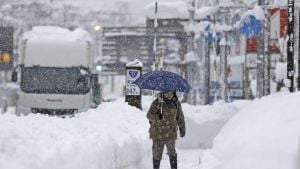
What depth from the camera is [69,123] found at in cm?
1184

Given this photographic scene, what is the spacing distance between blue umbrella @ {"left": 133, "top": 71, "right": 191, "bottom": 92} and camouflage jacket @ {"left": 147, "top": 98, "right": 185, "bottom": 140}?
8.7 inches

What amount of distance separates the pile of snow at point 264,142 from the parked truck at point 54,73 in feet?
45.7

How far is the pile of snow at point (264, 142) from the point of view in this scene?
6.54 meters

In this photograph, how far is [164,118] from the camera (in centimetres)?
1155

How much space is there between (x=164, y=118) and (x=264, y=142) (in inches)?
183

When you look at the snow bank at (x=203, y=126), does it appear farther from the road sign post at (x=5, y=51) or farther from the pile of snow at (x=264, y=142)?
the pile of snow at (x=264, y=142)

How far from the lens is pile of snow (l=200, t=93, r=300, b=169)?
6543 mm

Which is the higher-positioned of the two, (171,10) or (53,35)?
(171,10)

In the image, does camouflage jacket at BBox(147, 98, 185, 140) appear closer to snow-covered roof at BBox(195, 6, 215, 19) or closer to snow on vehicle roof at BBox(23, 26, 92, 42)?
snow on vehicle roof at BBox(23, 26, 92, 42)

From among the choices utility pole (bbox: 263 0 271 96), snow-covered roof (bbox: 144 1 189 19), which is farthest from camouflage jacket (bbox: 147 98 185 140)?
snow-covered roof (bbox: 144 1 189 19)

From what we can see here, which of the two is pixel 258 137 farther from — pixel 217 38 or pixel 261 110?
pixel 217 38

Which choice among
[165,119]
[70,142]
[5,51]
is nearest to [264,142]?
[70,142]

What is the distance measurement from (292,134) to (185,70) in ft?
150

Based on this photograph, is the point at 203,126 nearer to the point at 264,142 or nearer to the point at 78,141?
the point at 78,141
